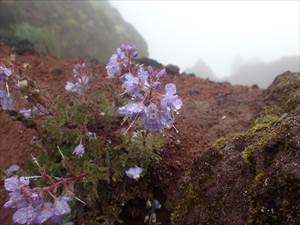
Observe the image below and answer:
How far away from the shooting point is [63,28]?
869 centimetres

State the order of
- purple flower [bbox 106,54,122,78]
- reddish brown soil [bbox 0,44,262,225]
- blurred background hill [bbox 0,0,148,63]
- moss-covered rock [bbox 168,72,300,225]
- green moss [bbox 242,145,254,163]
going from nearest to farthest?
moss-covered rock [bbox 168,72,300,225]
green moss [bbox 242,145,254,163]
purple flower [bbox 106,54,122,78]
reddish brown soil [bbox 0,44,262,225]
blurred background hill [bbox 0,0,148,63]

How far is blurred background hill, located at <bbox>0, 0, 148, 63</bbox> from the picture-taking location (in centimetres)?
740

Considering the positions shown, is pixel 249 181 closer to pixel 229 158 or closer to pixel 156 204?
pixel 229 158

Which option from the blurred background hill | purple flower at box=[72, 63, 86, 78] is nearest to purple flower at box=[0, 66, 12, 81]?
purple flower at box=[72, 63, 86, 78]

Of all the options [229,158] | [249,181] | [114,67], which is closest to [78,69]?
[114,67]

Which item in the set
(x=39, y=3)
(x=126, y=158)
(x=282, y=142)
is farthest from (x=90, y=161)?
(x=39, y=3)

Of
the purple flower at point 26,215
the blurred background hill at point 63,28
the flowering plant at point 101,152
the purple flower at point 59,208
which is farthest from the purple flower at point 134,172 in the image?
the blurred background hill at point 63,28

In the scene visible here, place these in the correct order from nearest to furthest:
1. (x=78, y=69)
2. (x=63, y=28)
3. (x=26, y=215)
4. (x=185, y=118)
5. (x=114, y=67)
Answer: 1. (x=26, y=215)
2. (x=114, y=67)
3. (x=78, y=69)
4. (x=185, y=118)
5. (x=63, y=28)

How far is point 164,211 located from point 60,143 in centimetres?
88

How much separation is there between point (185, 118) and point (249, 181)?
184cm

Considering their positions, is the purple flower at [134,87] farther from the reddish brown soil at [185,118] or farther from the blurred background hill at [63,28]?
the blurred background hill at [63,28]

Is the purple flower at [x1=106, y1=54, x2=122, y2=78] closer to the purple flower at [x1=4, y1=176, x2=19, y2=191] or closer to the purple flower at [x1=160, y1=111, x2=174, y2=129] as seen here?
the purple flower at [x1=160, y1=111, x2=174, y2=129]

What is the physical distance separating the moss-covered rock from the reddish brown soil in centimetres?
53

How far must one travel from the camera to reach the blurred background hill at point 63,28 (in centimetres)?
740
